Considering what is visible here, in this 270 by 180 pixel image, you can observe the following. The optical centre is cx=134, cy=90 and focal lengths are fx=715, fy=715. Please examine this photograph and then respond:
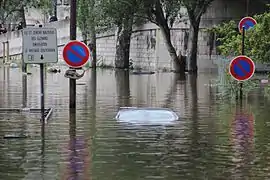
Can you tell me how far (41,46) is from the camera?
12242 mm

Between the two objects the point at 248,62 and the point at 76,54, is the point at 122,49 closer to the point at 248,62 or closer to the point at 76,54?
the point at 248,62

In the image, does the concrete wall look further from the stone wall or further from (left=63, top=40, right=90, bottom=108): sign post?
(left=63, top=40, right=90, bottom=108): sign post

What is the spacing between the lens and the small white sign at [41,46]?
12.2 meters

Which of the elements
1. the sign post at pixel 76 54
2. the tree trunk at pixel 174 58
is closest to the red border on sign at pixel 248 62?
the sign post at pixel 76 54

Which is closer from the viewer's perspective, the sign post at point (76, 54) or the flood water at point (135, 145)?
the flood water at point (135, 145)

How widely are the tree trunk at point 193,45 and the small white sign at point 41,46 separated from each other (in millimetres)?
28815

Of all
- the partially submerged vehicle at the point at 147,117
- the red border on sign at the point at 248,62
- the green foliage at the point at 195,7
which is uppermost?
the green foliage at the point at 195,7

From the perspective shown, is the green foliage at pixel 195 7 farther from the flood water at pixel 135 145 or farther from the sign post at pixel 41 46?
the sign post at pixel 41 46

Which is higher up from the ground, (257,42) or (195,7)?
(195,7)

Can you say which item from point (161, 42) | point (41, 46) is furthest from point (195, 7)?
point (41, 46)

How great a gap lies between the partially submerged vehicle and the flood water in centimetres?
23

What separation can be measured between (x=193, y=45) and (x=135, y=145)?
3075 cm

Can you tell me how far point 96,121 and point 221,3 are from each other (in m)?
34.6

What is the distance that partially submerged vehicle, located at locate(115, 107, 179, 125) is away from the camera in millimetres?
14203
